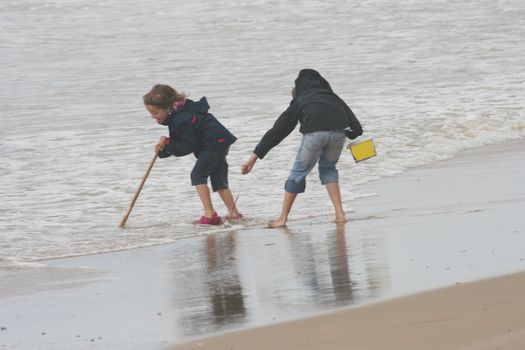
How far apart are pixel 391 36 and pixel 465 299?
2213cm

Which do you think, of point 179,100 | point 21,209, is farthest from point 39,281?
point 21,209

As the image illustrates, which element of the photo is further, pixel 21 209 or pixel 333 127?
pixel 21 209

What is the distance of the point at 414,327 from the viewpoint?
5.32 metres

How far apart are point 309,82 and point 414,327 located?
4.15 m

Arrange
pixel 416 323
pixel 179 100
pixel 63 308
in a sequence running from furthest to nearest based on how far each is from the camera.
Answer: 1. pixel 179 100
2. pixel 63 308
3. pixel 416 323

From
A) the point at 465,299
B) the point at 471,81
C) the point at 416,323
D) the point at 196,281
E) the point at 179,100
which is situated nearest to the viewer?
the point at 416,323

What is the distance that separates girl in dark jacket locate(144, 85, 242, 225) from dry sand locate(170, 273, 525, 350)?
3.95 meters

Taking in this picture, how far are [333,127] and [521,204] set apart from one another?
5.17ft

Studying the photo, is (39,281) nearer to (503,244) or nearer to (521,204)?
(503,244)

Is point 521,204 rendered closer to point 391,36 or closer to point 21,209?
point 21,209

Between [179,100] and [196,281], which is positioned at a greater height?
[179,100]

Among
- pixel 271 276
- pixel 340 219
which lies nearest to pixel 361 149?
pixel 340 219

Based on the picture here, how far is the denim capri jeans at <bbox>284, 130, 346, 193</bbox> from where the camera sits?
9.13 m

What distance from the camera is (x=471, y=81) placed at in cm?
1989
